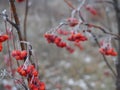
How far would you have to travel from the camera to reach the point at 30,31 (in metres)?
8.84

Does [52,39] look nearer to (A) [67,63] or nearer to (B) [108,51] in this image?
(B) [108,51]

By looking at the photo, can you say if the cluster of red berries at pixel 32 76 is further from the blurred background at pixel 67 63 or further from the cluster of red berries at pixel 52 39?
the blurred background at pixel 67 63

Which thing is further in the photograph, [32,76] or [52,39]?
[52,39]

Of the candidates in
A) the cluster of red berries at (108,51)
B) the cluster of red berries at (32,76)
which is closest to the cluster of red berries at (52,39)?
the cluster of red berries at (108,51)

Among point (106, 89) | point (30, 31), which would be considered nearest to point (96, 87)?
point (106, 89)

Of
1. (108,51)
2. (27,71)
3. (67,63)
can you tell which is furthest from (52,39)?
(67,63)

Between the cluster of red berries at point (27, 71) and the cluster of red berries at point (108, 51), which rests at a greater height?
the cluster of red berries at point (27, 71)

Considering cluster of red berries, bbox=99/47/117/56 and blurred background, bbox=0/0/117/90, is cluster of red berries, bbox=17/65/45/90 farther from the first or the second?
blurred background, bbox=0/0/117/90

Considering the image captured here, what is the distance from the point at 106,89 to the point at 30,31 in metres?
3.44

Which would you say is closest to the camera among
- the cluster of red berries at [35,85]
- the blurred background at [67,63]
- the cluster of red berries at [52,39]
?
the cluster of red berries at [35,85]

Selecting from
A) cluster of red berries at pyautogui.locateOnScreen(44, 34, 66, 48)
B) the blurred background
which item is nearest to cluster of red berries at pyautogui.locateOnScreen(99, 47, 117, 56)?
cluster of red berries at pyautogui.locateOnScreen(44, 34, 66, 48)

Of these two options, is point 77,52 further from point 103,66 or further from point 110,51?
point 110,51

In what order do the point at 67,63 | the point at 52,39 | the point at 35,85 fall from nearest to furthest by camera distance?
the point at 35,85 < the point at 52,39 < the point at 67,63

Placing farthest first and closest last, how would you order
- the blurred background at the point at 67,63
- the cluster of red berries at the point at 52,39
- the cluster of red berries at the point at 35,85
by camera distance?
the blurred background at the point at 67,63, the cluster of red berries at the point at 52,39, the cluster of red berries at the point at 35,85
